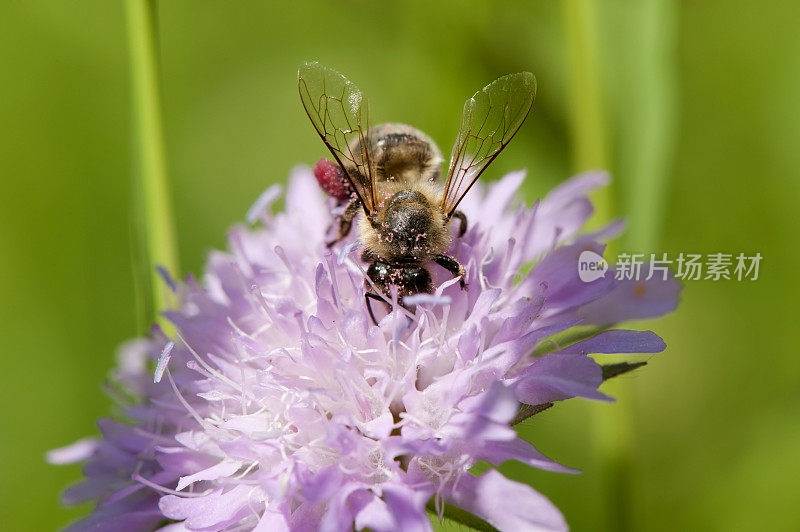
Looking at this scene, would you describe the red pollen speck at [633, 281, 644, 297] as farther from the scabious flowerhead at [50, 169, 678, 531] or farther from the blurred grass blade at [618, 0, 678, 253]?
the blurred grass blade at [618, 0, 678, 253]

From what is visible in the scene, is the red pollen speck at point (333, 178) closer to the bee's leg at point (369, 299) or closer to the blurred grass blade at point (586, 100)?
the bee's leg at point (369, 299)

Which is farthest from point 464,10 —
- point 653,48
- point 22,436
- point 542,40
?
point 22,436

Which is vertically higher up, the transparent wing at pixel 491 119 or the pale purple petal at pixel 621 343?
the transparent wing at pixel 491 119

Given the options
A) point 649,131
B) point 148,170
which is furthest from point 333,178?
Answer: point 649,131

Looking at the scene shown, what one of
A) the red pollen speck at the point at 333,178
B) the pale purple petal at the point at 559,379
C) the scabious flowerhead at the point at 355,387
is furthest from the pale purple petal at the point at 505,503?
the red pollen speck at the point at 333,178

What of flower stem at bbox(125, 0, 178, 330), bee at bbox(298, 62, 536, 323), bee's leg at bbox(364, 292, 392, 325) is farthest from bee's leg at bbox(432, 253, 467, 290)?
flower stem at bbox(125, 0, 178, 330)

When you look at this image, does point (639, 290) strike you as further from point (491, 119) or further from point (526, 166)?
point (526, 166)
